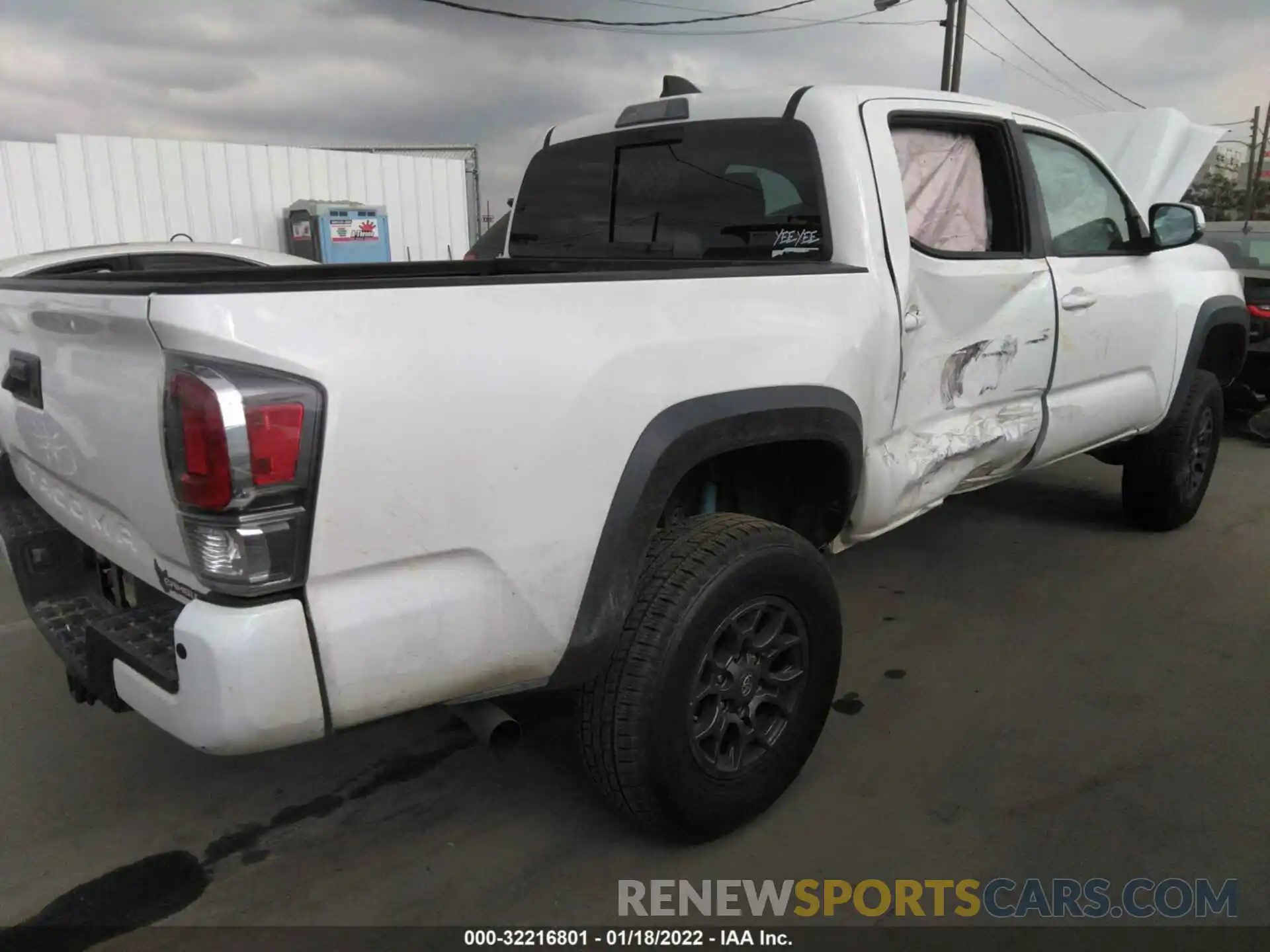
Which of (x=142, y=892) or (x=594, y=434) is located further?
(x=142, y=892)

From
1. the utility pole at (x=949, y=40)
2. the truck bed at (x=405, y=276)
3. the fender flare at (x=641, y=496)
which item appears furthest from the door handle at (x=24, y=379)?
the utility pole at (x=949, y=40)

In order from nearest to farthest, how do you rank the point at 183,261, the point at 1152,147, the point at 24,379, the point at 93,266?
the point at 24,379 < the point at 93,266 < the point at 183,261 < the point at 1152,147

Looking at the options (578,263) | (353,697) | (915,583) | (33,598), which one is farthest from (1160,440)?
(33,598)

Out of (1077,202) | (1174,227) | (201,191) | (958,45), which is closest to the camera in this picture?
(1077,202)

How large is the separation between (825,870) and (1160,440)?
128 inches

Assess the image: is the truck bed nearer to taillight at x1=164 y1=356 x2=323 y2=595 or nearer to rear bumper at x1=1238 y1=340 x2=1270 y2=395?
taillight at x1=164 y1=356 x2=323 y2=595

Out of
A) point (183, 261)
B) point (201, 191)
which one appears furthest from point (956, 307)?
point (201, 191)

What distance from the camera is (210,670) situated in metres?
1.66

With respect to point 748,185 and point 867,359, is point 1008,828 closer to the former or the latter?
point 867,359

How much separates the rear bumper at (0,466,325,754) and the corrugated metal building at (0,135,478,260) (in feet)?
29.5

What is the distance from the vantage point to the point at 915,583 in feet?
14.4

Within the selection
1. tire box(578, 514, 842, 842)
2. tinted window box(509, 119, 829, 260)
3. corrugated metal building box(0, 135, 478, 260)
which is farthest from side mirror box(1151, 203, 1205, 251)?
corrugated metal building box(0, 135, 478, 260)

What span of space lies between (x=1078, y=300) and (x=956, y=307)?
2.91 ft

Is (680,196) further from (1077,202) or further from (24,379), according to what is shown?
(24,379)
